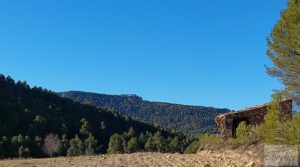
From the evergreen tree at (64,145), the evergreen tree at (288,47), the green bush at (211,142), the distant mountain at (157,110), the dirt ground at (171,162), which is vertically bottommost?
the dirt ground at (171,162)

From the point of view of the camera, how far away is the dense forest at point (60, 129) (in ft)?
234

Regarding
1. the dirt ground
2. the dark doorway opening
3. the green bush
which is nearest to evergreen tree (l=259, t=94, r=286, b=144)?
the dirt ground

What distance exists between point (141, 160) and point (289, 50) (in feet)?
26.7

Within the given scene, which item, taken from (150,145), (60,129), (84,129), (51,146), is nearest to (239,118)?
(51,146)

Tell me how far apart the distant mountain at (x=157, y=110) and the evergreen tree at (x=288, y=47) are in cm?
12017

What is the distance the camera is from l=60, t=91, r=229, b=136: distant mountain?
14825 centimetres

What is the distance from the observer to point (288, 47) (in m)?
20.4

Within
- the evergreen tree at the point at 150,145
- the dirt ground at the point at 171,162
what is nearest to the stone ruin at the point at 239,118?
the dirt ground at the point at 171,162

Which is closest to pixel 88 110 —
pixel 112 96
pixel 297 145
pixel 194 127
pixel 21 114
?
pixel 21 114

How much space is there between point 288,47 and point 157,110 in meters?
147

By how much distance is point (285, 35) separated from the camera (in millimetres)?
20125

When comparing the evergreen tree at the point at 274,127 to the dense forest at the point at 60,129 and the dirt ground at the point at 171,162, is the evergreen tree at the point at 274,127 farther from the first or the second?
the dense forest at the point at 60,129

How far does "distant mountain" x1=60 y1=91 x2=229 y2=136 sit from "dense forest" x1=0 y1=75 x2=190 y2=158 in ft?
131

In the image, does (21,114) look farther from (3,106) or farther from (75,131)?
(75,131)
